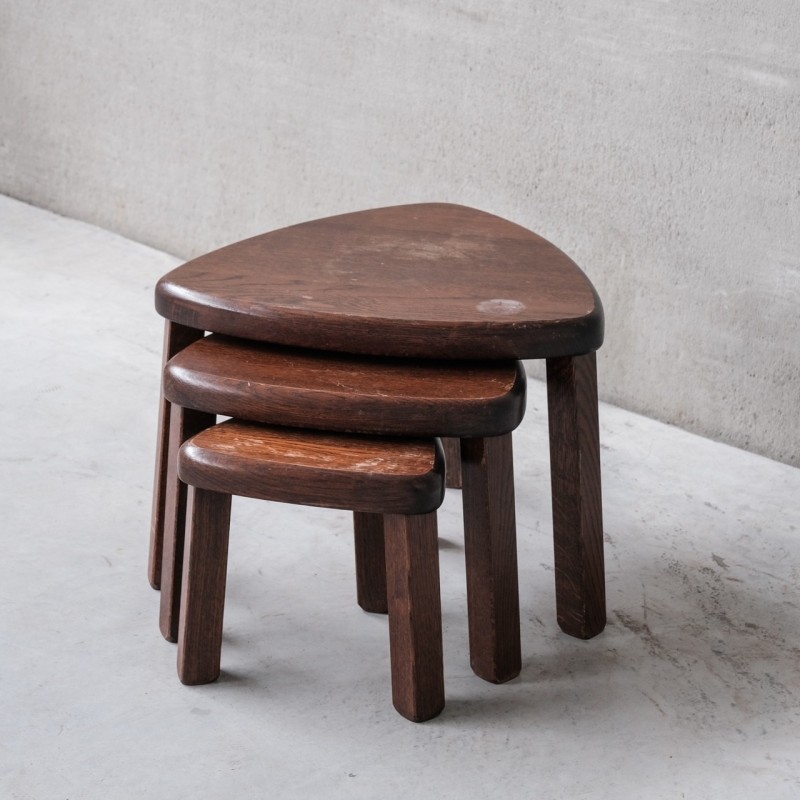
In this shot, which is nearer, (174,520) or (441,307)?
(441,307)

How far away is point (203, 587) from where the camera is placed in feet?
4.38

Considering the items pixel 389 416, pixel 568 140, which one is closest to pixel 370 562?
pixel 389 416

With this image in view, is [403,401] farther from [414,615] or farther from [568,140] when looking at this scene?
[568,140]

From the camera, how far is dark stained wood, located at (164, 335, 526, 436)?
1235mm

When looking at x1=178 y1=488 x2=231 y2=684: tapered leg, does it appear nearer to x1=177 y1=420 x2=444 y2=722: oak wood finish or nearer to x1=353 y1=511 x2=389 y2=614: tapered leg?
x1=177 y1=420 x2=444 y2=722: oak wood finish

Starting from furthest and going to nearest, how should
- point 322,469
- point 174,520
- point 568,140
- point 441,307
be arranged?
point 568,140, point 174,520, point 441,307, point 322,469

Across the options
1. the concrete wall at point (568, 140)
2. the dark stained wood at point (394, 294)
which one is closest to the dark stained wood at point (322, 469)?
the dark stained wood at point (394, 294)

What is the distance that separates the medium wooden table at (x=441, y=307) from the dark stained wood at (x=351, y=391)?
3 centimetres

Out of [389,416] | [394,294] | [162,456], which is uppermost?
[394,294]

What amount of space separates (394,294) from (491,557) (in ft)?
1.07

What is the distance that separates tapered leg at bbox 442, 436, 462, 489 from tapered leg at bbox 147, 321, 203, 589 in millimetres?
445

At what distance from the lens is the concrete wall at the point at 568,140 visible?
1977 millimetres

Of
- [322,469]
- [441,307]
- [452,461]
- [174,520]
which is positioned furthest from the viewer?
[452,461]

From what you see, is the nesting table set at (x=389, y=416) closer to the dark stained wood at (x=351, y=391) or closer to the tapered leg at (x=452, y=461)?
the dark stained wood at (x=351, y=391)
